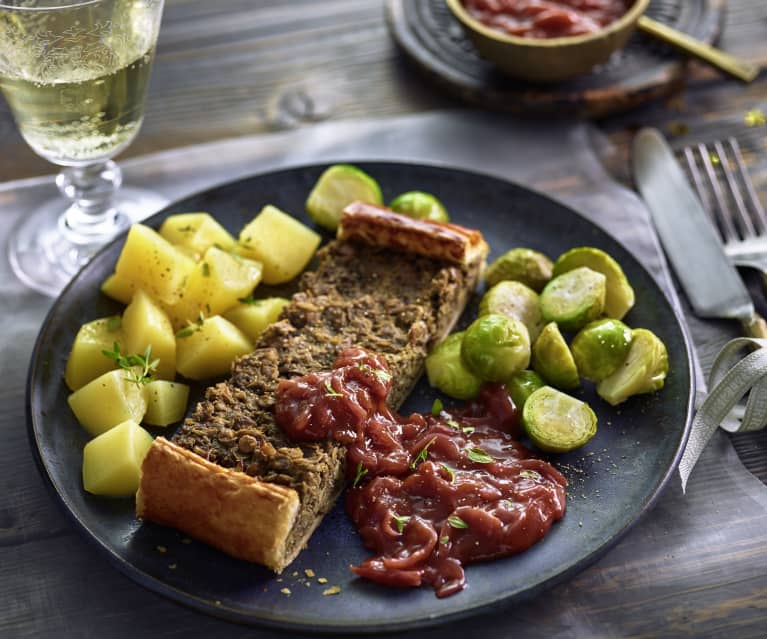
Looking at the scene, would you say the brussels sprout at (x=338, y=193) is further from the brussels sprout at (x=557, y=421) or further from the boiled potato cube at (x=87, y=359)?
the brussels sprout at (x=557, y=421)

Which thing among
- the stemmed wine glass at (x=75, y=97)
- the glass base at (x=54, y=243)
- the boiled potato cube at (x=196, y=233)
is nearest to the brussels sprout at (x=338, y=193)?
the boiled potato cube at (x=196, y=233)

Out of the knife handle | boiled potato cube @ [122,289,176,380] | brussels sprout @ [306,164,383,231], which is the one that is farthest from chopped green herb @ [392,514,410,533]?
the knife handle

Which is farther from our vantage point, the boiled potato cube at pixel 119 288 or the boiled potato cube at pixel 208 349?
the boiled potato cube at pixel 119 288

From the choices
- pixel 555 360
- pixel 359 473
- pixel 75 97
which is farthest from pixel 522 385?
pixel 75 97

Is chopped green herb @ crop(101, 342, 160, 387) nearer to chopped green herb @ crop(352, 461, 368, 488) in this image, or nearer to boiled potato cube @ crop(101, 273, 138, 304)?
boiled potato cube @ crop(101, 273, 138, 304)

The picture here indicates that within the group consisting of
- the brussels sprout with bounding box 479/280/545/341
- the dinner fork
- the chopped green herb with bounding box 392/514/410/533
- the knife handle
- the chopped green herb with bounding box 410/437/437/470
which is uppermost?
the dinner fork

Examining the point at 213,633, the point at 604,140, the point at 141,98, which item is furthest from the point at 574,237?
the point at 213,633

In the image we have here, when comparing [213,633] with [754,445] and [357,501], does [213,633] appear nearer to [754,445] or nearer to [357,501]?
[357,501]
